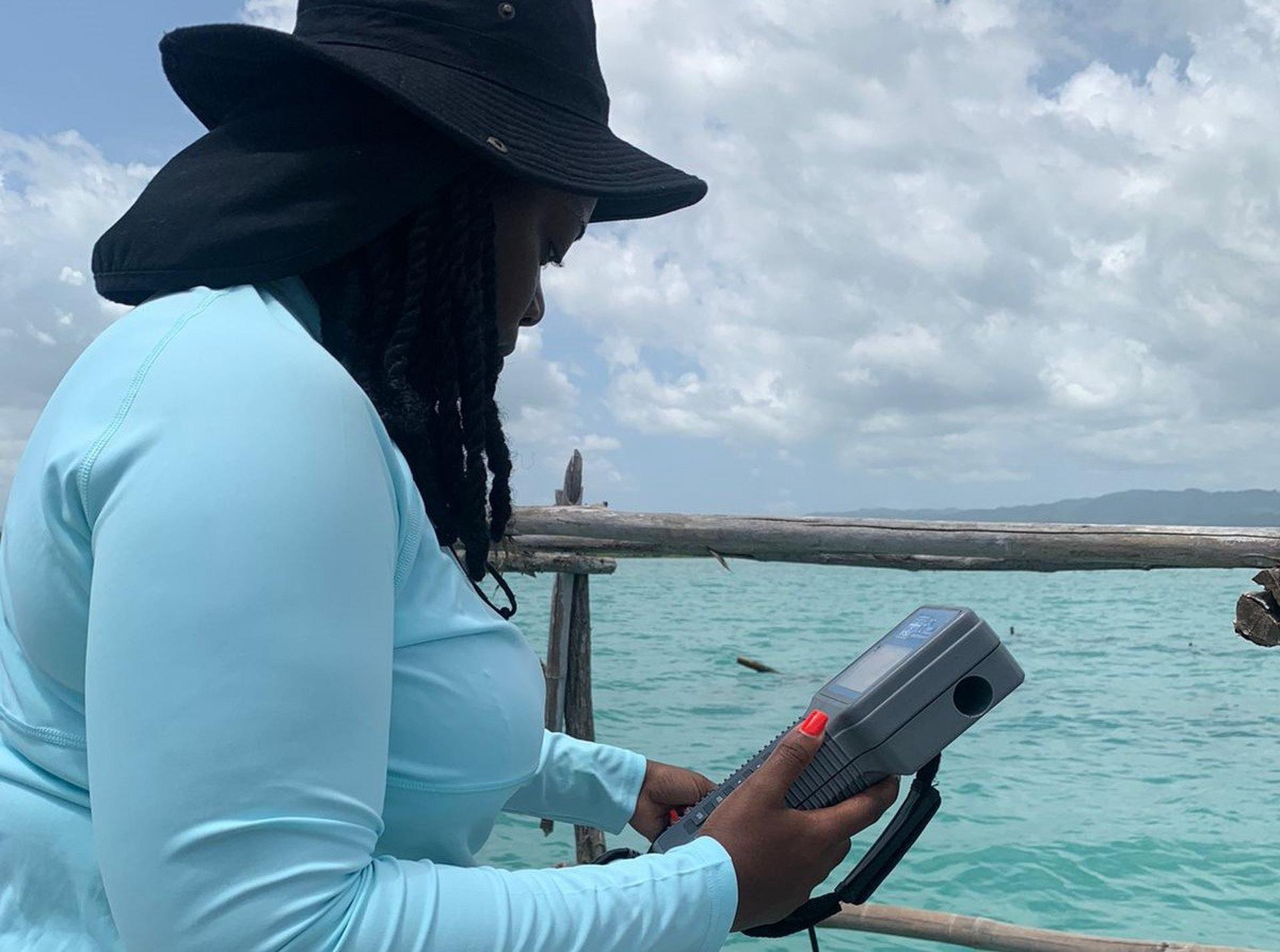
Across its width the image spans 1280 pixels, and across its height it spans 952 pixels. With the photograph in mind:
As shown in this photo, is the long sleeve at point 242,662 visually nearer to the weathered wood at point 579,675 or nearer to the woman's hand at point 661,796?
the woman's hand at point 661,796

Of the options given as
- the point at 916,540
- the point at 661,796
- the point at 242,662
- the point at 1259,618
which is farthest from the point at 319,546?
the point at 916,540

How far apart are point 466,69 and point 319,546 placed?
42cm

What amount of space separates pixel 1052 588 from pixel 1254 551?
57935mm

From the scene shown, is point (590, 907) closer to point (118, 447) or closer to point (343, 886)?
point (343, 886)

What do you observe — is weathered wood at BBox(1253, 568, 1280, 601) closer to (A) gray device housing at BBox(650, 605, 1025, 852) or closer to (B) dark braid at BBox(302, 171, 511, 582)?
(A) gray device housing at BBox(650, 605, 1025, 852)

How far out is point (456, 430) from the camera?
2.97 feet

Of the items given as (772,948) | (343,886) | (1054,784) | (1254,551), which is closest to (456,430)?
(343,886)

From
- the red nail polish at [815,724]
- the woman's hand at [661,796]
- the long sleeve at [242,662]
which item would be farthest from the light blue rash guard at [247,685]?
the woman's hand at [661,796]

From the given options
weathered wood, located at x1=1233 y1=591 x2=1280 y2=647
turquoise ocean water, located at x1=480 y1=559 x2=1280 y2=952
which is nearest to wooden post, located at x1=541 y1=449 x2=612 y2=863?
turquoise ocean water, located at x1=480 y1=559 x2=1280 y2=952

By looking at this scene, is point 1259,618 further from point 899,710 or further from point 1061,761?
point 1061,761

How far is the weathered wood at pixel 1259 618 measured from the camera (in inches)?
128

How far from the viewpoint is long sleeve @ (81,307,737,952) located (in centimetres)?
62

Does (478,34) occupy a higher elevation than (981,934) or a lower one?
higher

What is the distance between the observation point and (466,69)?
2.85ft
